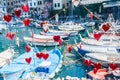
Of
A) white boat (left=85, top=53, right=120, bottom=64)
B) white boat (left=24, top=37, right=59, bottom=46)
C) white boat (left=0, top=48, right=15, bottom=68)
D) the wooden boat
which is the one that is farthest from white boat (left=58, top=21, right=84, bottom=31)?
the wooden boat

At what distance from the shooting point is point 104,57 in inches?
786

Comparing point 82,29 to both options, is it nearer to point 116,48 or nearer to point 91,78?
point 116,48

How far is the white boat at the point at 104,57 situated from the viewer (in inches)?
745

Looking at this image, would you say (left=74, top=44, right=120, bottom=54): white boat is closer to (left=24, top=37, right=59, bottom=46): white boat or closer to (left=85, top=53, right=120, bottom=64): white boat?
(left=85, top=53, right=120, bottom=64): white boat

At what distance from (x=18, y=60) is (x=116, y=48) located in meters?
8.53

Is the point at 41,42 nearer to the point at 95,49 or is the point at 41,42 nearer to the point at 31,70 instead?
the point at 95,49

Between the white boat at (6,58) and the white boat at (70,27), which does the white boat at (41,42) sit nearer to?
the white boat at (6,58)

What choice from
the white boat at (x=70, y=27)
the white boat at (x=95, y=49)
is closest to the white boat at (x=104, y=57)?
Answer: the white boat at (x=95, y=49)

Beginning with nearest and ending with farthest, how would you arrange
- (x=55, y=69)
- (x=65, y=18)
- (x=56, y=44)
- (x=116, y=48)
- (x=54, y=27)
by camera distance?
(x=55, y=69) < (x=116, y=48) < (x=56, y=44) < (x=54, y=27) < (x=65, y=18)

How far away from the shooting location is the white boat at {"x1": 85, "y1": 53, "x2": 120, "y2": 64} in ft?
62.1

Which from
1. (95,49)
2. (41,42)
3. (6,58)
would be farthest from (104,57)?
(41,42)

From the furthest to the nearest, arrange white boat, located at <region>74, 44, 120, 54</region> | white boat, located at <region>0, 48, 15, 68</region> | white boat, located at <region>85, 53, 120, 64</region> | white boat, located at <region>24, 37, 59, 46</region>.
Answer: white boat, located at <region>24, 37, 59, 46</region> < white boat, located at <region>74, 44, 120, 54</region> < white boat, located at <region>0, 48, 15, 68</region> < white boat, located at <region>85, 53, 120, 64</region>

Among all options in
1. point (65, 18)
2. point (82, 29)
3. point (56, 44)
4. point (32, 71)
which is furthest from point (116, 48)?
point (65, 18)

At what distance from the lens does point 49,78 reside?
54.4 ft
